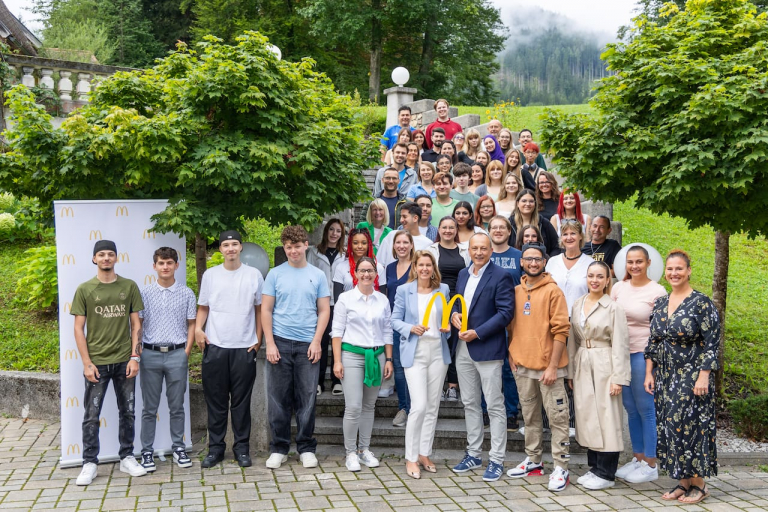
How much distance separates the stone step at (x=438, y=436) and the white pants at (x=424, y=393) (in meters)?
0.57

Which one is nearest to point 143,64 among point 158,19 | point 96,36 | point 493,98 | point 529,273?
point 96,36

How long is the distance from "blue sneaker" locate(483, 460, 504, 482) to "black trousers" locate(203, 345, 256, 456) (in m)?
2.26

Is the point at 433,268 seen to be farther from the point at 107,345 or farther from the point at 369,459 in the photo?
the point at 107,345

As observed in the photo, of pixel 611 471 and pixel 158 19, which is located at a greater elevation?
pixel 158 19

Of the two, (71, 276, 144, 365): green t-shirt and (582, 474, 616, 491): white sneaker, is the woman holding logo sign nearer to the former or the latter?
(582, 474, 616, 491): white sneaker

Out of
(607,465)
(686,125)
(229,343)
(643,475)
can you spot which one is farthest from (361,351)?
(686,125)

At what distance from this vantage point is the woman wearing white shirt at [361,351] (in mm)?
6281

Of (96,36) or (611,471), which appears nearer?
(611,471)

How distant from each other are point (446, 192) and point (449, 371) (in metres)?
2.23

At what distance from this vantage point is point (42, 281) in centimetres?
933

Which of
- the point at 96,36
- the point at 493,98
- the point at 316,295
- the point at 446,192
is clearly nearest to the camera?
the point at 316,295

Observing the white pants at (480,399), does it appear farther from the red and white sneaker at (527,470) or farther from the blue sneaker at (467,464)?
the red and white sneaker at (527,470)

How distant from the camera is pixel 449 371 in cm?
736

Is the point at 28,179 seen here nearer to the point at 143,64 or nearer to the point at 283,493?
the point at 283,493
